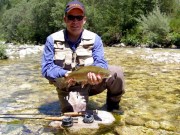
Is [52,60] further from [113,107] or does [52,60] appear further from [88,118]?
[113,107]

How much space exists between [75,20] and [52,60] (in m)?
0.68

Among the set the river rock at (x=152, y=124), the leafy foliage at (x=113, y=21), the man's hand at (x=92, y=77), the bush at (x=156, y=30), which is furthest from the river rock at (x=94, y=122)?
the leafy foliage at (x=113, y=21)

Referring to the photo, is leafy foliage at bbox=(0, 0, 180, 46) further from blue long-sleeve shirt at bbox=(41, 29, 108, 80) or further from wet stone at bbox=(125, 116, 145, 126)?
blue long-sleeve shirt at bbox=(41, 29, 108, 80)

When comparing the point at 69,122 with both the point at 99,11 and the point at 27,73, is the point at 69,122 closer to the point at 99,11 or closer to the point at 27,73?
the point at 27,73

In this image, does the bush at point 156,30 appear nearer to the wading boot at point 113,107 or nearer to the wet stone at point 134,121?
the wading boot at point 113,107

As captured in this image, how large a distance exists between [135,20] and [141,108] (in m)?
23.7

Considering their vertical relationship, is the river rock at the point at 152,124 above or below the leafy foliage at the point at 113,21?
below

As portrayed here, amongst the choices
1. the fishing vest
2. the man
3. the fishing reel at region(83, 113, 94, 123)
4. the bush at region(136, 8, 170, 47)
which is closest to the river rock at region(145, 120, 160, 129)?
the man

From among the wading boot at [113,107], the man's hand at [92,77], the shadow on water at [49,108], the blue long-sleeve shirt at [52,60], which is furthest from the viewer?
the shadow on water at [49,108]

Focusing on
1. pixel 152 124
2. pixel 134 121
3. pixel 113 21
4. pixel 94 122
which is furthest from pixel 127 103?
pixel 113 21

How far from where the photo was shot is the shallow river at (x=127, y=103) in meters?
4.46

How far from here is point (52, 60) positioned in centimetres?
459

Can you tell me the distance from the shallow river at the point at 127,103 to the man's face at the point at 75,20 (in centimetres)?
139

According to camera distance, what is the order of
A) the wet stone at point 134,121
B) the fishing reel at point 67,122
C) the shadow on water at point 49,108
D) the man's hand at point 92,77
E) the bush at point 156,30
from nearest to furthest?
the man's hand at point 92,77 < the fishing reel at point 67,122 < the wet stone at point 134,121 < the shadow on water at point 49,108 < the bush at point 156,30
